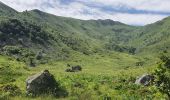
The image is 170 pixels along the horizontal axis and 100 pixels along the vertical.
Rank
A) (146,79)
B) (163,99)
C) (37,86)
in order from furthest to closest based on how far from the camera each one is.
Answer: (146,79)
(37,86)
(163,99)

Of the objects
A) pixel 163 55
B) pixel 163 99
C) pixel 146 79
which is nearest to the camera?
pixel 163 99

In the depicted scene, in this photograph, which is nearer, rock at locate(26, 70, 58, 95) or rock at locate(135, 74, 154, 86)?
rock at locate(26, 70, 58, 95)

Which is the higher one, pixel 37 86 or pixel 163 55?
pixel 163 55

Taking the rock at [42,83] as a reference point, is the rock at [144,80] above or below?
below

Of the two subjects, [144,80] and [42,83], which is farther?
[144,80]

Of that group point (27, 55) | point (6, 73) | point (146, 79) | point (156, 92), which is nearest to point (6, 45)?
point (27, 55)

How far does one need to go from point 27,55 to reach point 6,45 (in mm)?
18407

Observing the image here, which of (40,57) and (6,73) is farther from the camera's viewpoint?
(40,57)

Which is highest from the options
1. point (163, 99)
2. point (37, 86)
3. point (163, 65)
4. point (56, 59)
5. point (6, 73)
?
point (163, 65)

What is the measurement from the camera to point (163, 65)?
1916cm

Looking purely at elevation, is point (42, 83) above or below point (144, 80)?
above

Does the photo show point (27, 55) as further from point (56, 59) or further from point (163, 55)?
point (163, 55)

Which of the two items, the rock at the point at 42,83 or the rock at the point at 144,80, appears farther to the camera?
the rock at the point at 144,80

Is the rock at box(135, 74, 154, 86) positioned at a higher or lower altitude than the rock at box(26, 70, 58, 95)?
lower
